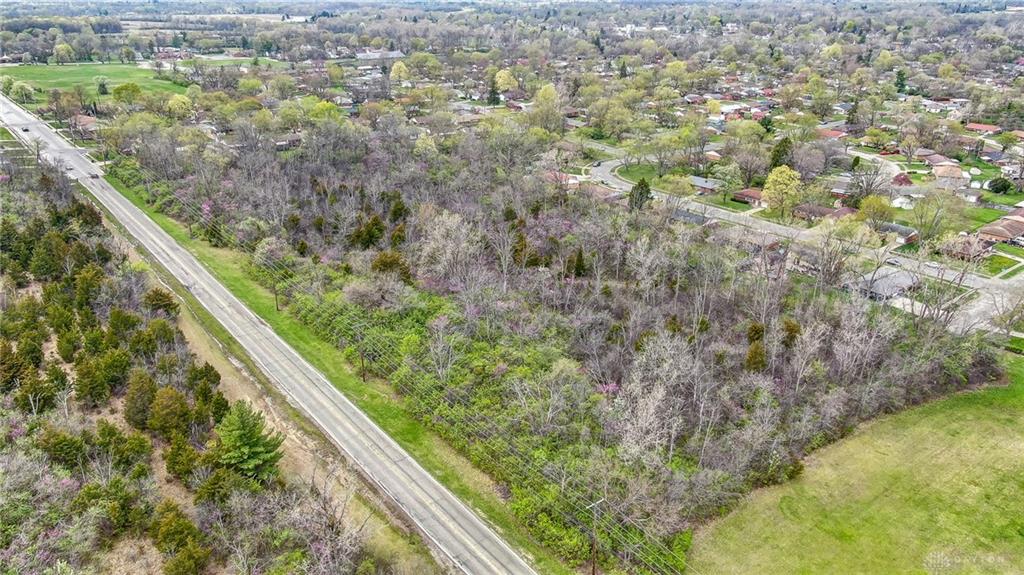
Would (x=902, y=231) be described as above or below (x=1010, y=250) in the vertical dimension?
above

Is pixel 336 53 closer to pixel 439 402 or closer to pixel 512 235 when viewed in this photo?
pixel 512 235

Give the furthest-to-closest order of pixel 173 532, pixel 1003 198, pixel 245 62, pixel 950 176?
pixel 245 62 < pixel 950 176 < pixel 1003 198 < pixel 173 532

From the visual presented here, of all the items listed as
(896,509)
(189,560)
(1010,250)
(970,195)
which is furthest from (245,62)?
(896,509)

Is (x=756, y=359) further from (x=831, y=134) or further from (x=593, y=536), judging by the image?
(x=831, y=134)

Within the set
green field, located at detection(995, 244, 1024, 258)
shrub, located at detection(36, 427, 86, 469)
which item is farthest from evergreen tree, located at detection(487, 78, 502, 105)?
shrub, located at detection(36, 427, 86, 469)

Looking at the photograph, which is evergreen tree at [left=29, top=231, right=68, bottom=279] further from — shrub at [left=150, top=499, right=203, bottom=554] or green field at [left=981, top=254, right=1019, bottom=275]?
green field at [left=981, top=254, right=1019, bottom=275]

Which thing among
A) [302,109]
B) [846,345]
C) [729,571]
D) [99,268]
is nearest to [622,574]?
[729,571]

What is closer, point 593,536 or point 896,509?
point 593,536

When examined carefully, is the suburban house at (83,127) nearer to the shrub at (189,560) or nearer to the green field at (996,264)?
the shrub at (189,560)
